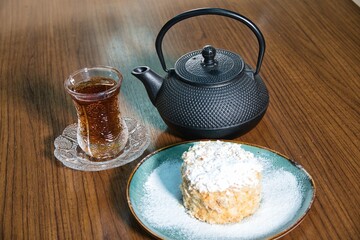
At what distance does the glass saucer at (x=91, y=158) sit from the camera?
A: 114 centimetres

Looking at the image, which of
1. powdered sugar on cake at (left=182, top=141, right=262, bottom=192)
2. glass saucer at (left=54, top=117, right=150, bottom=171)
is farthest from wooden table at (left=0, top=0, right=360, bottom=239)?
powdered sugar on cake at (left=182, top=141, right=262, bottom=192)

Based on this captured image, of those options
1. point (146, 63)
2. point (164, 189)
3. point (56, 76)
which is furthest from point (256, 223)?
point (56, 76)

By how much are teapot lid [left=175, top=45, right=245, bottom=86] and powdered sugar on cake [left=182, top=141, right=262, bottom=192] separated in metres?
0.18

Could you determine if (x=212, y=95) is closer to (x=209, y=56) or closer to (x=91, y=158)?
(x=209, y=56)

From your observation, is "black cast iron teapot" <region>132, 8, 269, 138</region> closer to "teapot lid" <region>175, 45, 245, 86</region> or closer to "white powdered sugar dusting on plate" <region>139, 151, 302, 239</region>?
"teapot lid" <region>175, 45, 245, 86</region>

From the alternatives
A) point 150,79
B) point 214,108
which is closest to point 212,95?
point 214,108

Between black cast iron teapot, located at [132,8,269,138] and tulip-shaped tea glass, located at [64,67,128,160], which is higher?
black cast iron teapot, located at [132,8,269,138]

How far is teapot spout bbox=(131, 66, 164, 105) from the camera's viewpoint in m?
1.20

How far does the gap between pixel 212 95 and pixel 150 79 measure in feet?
0.53

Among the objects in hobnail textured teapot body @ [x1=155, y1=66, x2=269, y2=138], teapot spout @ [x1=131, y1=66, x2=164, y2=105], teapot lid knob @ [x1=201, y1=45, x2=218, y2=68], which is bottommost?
teapot spout @ [x1=131, y1=66, x2=164, y2=105]

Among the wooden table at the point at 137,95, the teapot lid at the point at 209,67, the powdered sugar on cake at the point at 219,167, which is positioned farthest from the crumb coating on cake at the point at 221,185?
the teapot lid at the point at 209,67

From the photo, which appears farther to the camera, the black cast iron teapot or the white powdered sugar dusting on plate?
the black cast iron teapot

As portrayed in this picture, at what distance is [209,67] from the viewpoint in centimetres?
117

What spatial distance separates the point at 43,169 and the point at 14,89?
400mm
